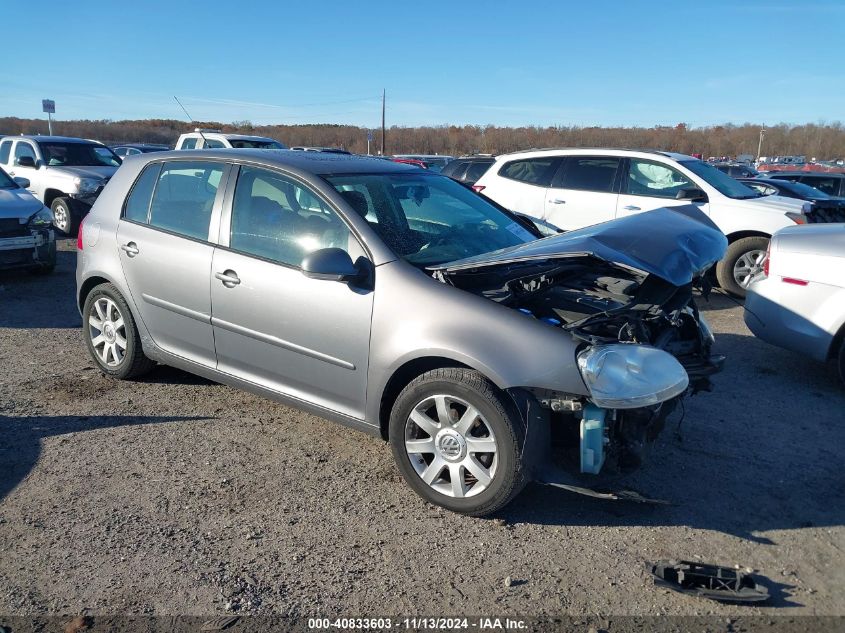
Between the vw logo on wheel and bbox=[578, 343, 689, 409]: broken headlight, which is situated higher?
bbox=[578, 343, 689, 409]: broken headlight

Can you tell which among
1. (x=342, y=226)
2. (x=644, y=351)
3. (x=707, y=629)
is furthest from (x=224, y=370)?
(x=707, y=629)

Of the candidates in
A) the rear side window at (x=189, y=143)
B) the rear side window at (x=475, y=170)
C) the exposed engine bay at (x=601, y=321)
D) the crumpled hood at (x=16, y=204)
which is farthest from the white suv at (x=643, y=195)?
the rear side window at (x=189, y=143)

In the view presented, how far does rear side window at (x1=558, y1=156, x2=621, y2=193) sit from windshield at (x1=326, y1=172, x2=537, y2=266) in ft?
15.4

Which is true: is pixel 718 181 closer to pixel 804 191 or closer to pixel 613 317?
pixel 804 191

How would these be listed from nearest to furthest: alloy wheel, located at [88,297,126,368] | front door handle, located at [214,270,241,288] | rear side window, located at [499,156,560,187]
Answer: front door handle, located at [214,270,241,288] → alloy wheel, located at [88,297,126,368] → rear side window, located at [499,156,560,187]

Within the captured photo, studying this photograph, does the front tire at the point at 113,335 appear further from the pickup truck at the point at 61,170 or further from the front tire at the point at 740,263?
the pickup truck at the point at 61,170

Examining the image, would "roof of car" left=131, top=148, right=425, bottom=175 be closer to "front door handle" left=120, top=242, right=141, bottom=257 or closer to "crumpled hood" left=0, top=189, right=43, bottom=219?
"front door handle" left=120, top=242, right=141, bottom=257

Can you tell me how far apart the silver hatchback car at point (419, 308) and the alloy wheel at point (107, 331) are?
11cm

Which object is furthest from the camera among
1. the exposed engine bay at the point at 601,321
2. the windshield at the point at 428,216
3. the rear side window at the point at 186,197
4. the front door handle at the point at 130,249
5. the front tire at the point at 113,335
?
the front tire at the point at 113,335

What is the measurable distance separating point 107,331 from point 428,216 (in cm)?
265

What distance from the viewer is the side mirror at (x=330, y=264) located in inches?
139

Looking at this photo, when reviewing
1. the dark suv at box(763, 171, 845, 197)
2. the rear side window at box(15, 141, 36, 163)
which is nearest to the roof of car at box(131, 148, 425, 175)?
the rear side window at box(15, 141, 36, 163)

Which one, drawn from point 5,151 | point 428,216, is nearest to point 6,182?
point 5,151

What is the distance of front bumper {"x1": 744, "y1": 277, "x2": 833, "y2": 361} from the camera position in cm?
514
